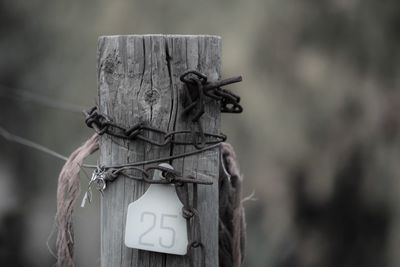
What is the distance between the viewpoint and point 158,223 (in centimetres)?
158

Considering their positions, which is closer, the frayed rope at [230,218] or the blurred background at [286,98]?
the frayed rope at [230,218]

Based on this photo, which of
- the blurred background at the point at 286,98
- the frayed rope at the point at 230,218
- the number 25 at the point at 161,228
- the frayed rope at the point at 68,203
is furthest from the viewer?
the blurred background at the point at 286,98

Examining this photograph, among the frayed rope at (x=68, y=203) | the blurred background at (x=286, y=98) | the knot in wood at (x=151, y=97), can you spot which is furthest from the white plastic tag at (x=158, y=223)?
the blurred background at (x=286, y=98)

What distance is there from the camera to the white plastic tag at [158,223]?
158cm

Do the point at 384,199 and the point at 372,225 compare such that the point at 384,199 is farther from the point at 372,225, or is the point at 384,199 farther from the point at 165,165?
the point at 165,165

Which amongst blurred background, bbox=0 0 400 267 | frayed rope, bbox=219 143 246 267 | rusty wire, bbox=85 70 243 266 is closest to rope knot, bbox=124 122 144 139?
rusty wire, bbox=85 70 243 266

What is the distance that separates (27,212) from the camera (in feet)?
21.0

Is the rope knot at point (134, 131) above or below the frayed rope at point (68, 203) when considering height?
above

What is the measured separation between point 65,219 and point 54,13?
12.9ft

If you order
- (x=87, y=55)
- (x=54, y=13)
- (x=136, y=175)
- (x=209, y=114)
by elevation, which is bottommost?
(x=136, y=175)

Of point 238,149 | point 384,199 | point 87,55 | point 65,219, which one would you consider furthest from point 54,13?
point 65,219

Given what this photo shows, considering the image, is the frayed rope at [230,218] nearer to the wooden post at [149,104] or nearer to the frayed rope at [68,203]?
the wooden post at [149,104]

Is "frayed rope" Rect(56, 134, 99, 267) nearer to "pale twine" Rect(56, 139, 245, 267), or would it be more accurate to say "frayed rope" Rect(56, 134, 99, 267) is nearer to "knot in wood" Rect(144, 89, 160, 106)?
"pale twine" Rect(56, 139, 245, 267)

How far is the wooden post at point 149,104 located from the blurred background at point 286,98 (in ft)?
10.3
